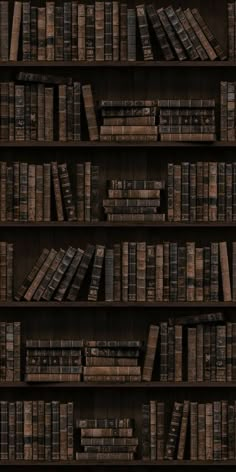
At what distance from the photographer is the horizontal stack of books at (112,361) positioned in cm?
473

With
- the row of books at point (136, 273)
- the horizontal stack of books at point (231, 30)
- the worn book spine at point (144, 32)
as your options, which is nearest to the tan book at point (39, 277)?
the row of books at point (136, 273)

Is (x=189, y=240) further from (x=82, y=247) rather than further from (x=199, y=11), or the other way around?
(x=199, y=11)

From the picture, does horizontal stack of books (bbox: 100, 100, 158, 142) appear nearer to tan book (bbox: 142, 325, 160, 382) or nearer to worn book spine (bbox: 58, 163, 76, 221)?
worn book spine (bbox: 58, 163, 76, 221)

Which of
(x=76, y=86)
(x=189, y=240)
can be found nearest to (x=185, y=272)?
(x=189, y=240)

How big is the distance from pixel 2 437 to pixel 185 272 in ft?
3.28

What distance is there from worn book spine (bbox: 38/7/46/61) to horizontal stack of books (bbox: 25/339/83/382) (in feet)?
3.80

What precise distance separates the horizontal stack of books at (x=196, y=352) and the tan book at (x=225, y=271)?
84 mm

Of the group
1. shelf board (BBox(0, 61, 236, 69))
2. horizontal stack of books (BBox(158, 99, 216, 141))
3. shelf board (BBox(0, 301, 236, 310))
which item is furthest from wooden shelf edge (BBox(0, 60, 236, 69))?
shelf board (BBox(0, 301, 236, 310))

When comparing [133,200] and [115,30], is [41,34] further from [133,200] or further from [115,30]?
[133,200]

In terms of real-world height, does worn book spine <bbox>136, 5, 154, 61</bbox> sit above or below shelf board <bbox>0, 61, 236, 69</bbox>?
above

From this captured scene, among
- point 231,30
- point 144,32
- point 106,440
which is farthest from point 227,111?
point 106,440

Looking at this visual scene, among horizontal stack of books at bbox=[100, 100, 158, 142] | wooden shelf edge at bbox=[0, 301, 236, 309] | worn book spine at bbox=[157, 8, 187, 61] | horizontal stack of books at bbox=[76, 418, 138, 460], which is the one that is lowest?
horizontal stack of books at bbox=[76, 418, 138, 460]

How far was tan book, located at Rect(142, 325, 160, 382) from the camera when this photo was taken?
4.75 metres

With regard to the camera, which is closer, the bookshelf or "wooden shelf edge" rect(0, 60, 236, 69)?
"wooden shelf edge" rect(0, 60, 236, 69)
